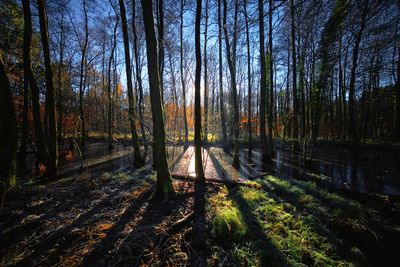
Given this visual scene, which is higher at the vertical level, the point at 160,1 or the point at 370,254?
the point at 160,1

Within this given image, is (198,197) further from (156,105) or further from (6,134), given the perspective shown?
(6,134)

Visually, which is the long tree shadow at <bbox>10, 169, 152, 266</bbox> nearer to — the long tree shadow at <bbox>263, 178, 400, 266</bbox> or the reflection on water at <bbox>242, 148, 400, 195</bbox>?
the long tree shadow at <bbox>263, 178, 400, 266</bbox>

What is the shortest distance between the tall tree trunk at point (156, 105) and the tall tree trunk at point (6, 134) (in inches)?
132

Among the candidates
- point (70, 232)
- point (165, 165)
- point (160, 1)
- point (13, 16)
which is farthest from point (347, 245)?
point (13, 16)

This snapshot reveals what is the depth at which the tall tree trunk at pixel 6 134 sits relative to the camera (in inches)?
164

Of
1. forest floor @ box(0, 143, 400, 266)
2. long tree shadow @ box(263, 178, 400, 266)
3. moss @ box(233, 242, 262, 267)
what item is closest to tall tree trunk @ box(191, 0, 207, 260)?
forest floor @ box(0, 143, 400, 266)

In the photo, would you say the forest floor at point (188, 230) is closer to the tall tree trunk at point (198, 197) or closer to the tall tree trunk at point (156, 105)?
the tall tree trunk at point (198, 197)

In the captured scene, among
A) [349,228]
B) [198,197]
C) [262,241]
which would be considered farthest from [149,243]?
[349,228]

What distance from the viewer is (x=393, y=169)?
9.05 m

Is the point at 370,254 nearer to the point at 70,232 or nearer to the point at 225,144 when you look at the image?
the point at 70,232

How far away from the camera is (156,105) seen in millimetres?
4684

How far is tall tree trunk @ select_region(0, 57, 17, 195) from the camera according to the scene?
164 inches

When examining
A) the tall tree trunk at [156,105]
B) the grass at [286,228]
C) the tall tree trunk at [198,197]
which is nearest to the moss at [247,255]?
the grass at [286,228]

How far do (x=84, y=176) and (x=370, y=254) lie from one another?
24.9 feet
